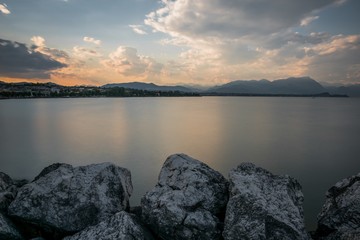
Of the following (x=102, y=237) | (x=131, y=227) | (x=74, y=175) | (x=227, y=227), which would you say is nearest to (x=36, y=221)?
(x=74, y=175)

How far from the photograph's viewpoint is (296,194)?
6.19 metres

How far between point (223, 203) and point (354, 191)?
3170 millimetres

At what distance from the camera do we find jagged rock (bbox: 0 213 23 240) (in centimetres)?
562

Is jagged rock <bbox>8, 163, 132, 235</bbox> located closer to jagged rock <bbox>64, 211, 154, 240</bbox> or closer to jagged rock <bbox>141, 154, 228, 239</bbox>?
jagged rock <bbox>64, 211, 154, 240</bbox>

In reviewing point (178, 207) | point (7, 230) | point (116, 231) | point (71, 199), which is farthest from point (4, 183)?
point (178, 207)

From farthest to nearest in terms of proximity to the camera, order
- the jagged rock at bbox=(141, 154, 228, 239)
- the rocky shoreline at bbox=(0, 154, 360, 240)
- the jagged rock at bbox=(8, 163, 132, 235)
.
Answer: the jagged rock at bbox=(8, 163, 132, 235) < the jagged rock at bbox=(141, 154, 228, 239) < the rocky shoreline at bbox=(0, 154, 360, 240)

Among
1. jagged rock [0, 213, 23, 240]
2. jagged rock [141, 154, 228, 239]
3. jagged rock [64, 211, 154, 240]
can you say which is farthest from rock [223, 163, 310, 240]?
jagged rock [0, 213, 23, 240]

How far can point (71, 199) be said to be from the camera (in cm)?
644

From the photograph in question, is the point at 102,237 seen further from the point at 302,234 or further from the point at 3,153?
the point at 3,153

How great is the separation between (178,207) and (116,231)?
1.35 meters

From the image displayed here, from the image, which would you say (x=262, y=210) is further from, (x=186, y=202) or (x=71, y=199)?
(x=71, y=199)

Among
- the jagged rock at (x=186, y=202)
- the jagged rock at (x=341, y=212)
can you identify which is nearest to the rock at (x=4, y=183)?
the jagged rock at (x=186, y=202)

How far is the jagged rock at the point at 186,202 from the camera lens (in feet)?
18.2

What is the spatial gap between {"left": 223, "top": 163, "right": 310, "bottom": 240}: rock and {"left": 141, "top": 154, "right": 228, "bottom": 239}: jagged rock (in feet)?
1.67
